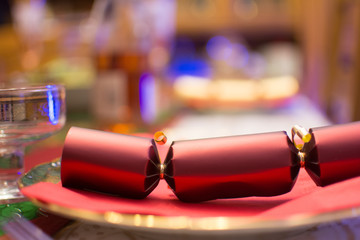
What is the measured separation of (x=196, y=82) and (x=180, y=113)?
0.14 metres

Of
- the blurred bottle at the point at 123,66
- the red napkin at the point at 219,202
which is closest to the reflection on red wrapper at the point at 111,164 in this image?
the red napkin at the point at 219,202

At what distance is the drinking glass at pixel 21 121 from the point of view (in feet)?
1.07

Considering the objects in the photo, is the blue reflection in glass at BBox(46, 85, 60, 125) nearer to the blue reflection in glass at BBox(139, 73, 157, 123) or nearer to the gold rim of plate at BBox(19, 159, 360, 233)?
the gold rim of plate at BBox(19, 159, 360, 233)

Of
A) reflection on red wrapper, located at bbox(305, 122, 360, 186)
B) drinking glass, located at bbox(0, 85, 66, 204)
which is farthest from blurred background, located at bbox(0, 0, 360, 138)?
reflection on red wrapper, located at bbox(305, 122, 360, 186)

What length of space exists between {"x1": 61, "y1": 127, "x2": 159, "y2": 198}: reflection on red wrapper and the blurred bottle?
0.49 meters

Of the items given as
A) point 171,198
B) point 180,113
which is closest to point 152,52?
point 180,113

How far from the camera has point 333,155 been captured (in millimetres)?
262

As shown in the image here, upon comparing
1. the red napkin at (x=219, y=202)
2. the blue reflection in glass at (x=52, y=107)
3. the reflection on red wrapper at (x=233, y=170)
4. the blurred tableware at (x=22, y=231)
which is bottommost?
the blurred tableware at (x=22, y=231)

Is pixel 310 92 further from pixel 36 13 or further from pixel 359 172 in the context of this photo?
pixel 359 172

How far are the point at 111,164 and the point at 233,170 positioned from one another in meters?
0.08

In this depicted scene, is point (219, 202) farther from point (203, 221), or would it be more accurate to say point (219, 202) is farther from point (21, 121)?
point (21, 121)

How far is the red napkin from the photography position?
0.22 metres

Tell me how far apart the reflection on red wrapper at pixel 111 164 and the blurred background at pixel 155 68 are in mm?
253

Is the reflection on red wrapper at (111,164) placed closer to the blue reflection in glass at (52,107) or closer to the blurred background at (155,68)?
the blue reflection in glass at (52,107)
